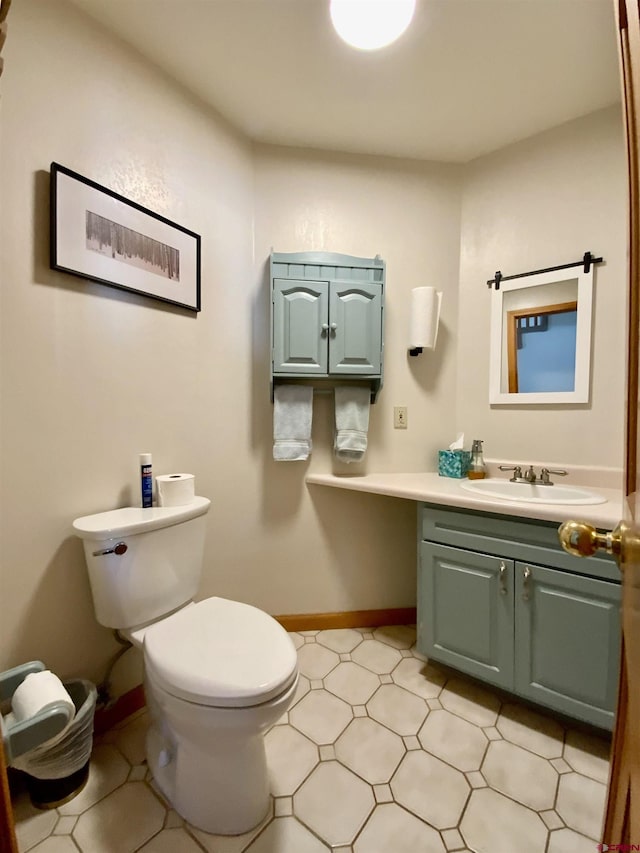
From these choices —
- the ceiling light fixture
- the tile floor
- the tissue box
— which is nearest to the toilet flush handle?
the tile floor

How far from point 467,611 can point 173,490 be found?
115 centimetres

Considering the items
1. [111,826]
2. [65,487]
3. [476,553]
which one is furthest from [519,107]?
[111,826]

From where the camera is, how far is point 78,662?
118cm

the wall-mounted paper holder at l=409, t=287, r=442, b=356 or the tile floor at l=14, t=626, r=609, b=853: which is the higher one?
the wall-mounted paper holder at l=409, t=287, r=442, b=356

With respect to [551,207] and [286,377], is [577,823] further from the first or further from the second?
[551,207]

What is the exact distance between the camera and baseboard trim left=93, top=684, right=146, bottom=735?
1.22 meters

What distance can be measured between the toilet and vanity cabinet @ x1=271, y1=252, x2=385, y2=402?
0.77m

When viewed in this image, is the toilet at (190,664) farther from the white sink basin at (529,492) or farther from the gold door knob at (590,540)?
the white sink basin at (529,492)

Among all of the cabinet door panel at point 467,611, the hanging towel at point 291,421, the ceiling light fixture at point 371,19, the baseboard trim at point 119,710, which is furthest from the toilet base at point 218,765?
the ceiling light fixture at point 371,19

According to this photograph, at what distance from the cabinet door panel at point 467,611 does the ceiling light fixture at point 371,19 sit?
1.74 meters

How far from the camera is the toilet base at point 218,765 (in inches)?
34.2

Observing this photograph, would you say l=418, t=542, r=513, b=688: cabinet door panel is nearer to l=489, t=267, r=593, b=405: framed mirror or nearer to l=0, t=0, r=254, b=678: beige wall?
l=489, t=267, r=593, b=405: framed mirror

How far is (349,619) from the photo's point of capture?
1842 millimetres

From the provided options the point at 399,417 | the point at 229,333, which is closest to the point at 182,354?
the point at 229,333
